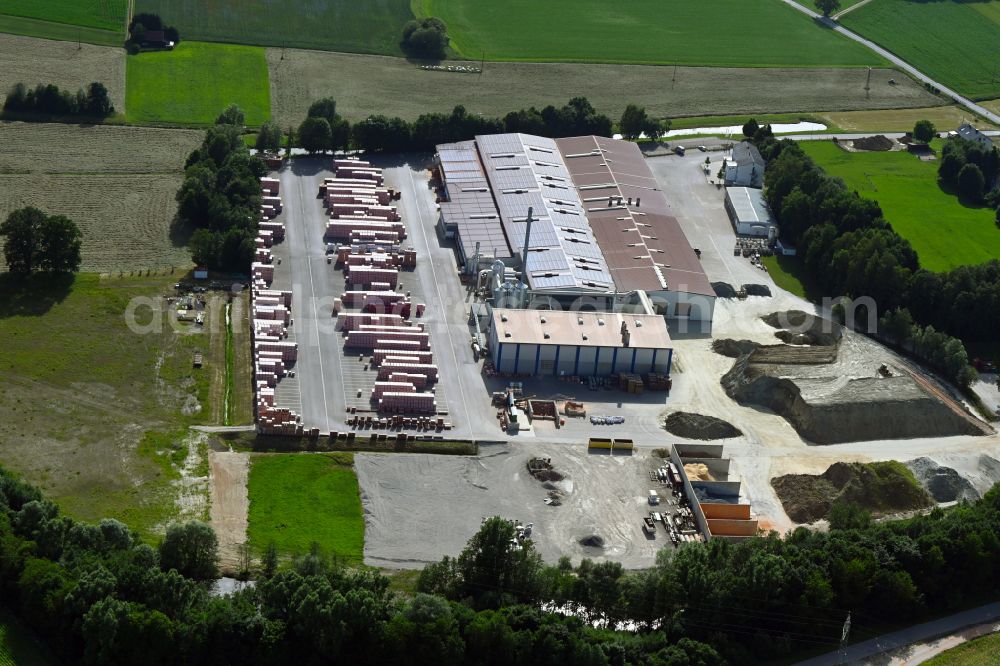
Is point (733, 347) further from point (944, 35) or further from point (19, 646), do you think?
point (944, 35)

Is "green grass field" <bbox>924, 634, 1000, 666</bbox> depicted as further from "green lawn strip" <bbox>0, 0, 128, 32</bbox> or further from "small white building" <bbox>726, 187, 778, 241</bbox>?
"green lawn strip" <bbox>0, 0, 128, 32</bbox>

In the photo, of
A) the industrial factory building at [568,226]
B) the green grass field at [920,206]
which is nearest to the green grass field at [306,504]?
the industrial factory building at [568,226]

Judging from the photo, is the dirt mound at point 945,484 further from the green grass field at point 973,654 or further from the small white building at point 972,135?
the small white building at point 972,135

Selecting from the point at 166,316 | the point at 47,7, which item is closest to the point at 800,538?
the point at 166,316

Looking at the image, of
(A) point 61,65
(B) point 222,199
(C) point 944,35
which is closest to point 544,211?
(B) point 222,199

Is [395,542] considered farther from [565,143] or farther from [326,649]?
[565,143]

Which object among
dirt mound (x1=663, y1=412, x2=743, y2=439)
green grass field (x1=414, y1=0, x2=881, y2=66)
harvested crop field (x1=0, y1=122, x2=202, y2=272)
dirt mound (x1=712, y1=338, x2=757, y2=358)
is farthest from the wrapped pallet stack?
green grass field (x1=414, y1=0, x2=881, y2=66)
